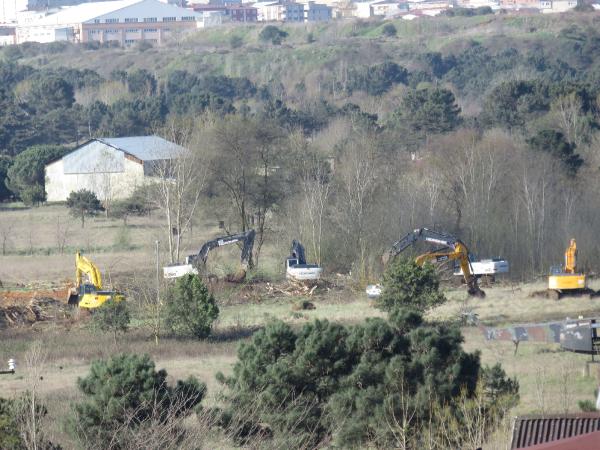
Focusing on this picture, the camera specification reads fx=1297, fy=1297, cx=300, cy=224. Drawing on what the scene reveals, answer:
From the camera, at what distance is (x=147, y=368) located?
15742 millimetres

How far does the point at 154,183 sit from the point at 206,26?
92341mm

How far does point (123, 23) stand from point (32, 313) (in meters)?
110

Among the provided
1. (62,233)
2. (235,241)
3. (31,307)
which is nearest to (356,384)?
(31,307)

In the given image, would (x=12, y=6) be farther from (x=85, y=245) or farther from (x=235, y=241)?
(x=235, y=241)

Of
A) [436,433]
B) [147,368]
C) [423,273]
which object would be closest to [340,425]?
[436,433]

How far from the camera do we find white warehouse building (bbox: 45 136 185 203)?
49.8m

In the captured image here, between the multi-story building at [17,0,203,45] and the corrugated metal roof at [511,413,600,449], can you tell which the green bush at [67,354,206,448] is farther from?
the multi-story building at [17,0,203,45]

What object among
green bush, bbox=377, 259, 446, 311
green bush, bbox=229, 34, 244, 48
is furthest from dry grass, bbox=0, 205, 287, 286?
green bush, bbox=229, 34, 244, 48

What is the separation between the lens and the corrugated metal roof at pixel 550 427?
11562mm

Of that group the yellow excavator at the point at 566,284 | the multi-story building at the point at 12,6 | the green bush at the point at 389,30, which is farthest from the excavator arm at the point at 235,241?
the multi-story building at the point at 12,6

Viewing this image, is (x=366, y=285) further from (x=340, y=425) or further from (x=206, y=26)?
(x=206, y=26)

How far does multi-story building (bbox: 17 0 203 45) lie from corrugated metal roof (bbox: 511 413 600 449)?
400ft

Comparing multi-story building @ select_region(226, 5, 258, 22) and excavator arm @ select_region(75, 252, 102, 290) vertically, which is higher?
multi-story building @ select_region(226, 5, 258, 22)

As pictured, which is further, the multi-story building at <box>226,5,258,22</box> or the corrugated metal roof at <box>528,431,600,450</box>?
the multi-story building at <box>226,5,258,22</box>
